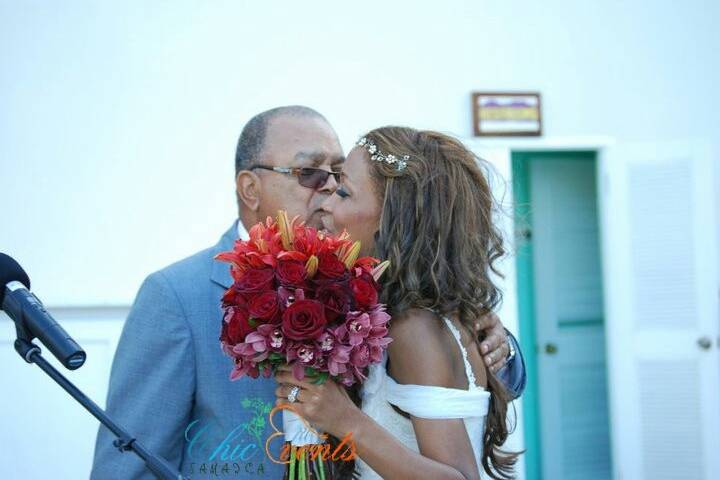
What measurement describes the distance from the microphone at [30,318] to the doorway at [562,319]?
5.03 meters

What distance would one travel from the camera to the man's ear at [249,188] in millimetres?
2865

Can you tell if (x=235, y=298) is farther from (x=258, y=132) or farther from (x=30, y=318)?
(x=258, y=132)

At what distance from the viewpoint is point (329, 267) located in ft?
6.39

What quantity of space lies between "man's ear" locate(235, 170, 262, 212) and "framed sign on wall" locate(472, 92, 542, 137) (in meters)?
→ 2.93

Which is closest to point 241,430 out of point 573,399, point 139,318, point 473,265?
point 139,318

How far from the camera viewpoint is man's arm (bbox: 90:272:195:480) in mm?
2379

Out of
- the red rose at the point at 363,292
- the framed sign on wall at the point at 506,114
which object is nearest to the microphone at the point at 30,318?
the red rose at the point at 363,292

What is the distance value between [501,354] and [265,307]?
31.6 inches

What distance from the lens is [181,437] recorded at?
8.09 feet

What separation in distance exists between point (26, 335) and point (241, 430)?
89 centimetres

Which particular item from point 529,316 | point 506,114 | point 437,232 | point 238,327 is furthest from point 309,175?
point 529,316

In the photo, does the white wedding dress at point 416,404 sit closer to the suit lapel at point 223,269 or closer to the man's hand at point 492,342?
the man's hand at point 492,342

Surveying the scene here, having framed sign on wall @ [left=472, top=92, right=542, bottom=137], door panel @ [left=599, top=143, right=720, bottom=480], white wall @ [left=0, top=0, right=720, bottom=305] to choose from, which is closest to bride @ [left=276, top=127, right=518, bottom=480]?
white wall @ [left=0, top=0, right=720, bottom=305]

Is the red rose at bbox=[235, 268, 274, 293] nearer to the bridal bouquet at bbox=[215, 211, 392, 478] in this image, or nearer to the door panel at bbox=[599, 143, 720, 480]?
the bridal bouquet at bbox=[215, 211, 392, 478]
